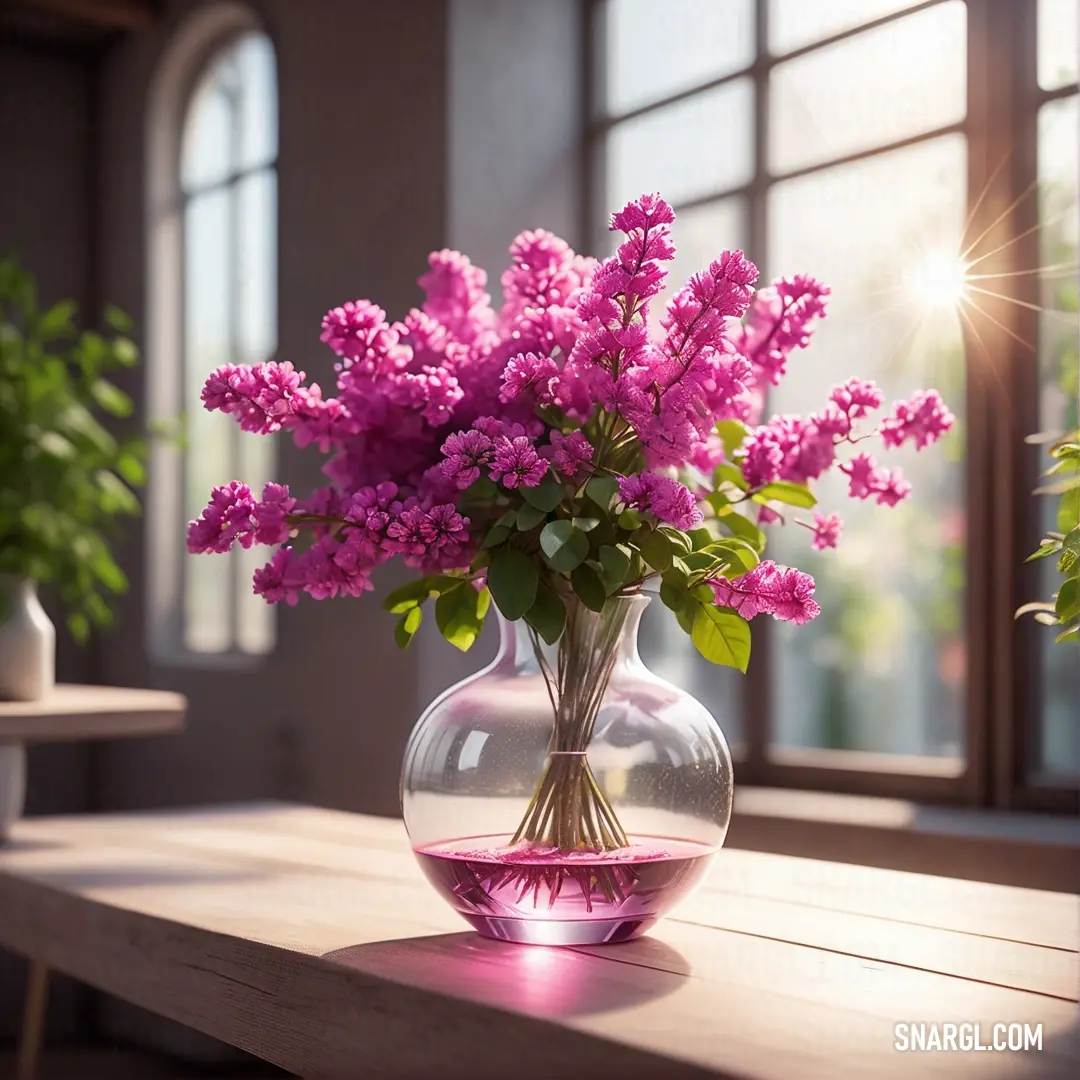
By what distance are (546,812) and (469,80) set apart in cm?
249

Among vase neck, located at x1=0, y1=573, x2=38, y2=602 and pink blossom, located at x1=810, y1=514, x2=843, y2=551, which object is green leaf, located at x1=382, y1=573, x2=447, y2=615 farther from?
vase neck, located at x1=0, y1=573, x2=38, y2=602

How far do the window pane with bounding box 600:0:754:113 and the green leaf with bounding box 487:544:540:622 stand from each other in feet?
7.45

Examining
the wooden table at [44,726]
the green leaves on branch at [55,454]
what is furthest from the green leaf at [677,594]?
the green leaves on branch at [55,454]

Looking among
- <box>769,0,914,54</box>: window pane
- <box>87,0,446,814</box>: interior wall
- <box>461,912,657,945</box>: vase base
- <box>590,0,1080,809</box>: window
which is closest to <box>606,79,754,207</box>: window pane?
<box>590,0,1080,809</box>: window

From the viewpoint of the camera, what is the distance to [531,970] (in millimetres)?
1127

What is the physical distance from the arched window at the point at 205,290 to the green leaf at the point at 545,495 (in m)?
3.19

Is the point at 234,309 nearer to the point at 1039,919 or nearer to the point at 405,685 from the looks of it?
the point at 405,685

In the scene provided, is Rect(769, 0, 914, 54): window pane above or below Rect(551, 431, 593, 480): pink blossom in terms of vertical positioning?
above

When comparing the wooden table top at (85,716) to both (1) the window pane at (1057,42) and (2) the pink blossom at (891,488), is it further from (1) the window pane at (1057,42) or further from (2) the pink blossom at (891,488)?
(1) the window pane at (1057,42)

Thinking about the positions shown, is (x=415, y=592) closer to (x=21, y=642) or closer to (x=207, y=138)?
(x=21, y=642)

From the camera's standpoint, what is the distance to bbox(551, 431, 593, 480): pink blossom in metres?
1.15

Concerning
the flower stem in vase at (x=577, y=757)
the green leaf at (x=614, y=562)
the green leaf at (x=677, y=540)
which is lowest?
the flower stem in vase at (x=577, y=757)

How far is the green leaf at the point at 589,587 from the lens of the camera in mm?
1150

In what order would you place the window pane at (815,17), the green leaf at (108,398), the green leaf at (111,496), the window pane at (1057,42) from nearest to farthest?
the window pane at (1057,42), the window pane at (815,17), the green leaf at (111,496), the green leaf at (108,398)
